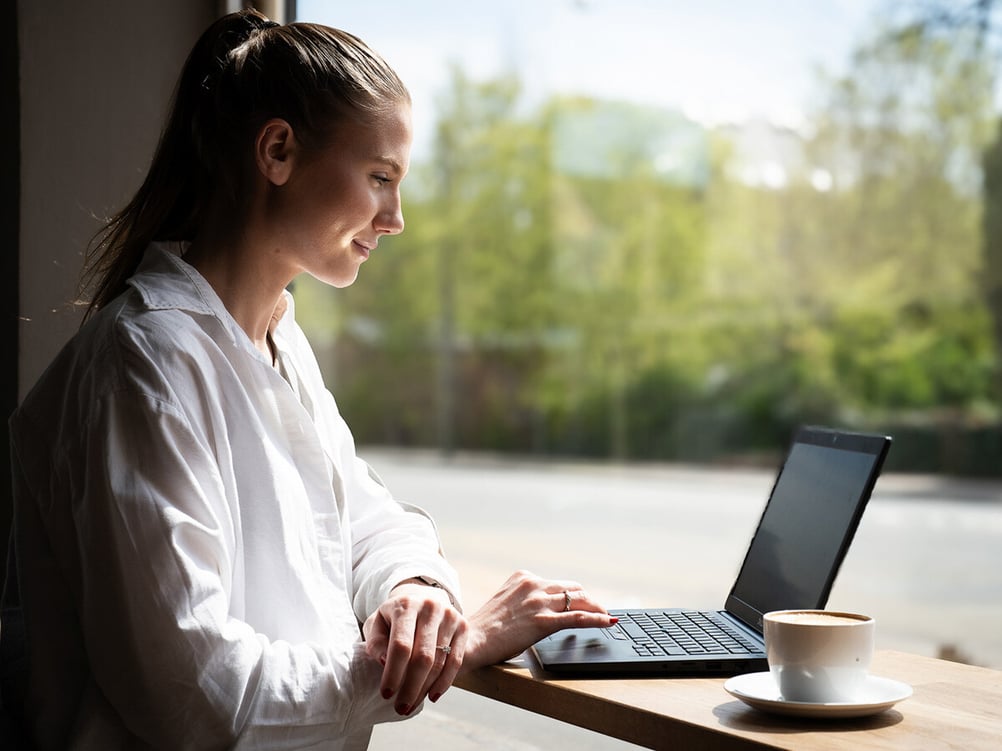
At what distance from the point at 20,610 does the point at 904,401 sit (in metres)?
10.1

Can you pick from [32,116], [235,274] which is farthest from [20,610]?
[32,116]

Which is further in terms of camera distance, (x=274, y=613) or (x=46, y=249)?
(x=46, y=249)

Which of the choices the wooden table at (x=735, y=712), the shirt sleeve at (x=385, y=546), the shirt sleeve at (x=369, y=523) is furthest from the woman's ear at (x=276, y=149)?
the wooden table at (x=735, y=712)

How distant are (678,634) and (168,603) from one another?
553 millimetres

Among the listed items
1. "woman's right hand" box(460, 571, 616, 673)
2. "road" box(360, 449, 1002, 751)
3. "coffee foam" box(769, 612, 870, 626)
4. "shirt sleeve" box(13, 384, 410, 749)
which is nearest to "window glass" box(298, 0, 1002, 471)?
"road" box(360, 449, 1002, 751)

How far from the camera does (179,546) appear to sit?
1.00 meters

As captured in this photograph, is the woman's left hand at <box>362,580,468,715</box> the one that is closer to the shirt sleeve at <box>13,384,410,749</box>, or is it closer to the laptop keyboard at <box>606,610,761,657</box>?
the shirt sleeve at <box>13,384,410,749</box>

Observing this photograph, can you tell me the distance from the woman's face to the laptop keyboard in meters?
0.52

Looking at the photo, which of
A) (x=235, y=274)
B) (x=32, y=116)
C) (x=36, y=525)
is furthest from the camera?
(x=32, y=116)

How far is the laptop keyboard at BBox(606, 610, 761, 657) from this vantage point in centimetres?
116

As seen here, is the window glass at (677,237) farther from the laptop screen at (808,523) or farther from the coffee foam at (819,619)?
the coffee foam at (819,619)

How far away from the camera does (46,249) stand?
184 centimetres

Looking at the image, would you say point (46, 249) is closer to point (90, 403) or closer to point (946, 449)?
point (90, 403)

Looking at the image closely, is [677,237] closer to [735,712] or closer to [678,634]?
[678,634]
